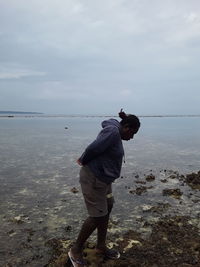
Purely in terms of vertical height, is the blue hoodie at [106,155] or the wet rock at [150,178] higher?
the blue hoodie at [106,155]

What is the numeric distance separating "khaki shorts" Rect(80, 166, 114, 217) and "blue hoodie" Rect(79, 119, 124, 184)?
108 millimetres

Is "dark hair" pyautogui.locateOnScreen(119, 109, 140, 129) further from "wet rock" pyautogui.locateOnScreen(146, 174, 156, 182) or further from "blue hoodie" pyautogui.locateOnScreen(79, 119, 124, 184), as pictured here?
"wet rock" pyautogui.locateOnScreen(146, 174, 156, 182)

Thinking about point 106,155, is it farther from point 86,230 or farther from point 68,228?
point 68,228

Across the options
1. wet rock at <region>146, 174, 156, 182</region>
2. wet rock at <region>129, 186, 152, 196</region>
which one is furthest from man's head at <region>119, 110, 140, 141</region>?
wet rock at <region>146, 174, 156, 182</region>

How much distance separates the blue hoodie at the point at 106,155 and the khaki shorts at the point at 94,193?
A: 4.3 inches

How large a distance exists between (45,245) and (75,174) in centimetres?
881

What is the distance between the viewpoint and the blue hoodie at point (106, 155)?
6195mm

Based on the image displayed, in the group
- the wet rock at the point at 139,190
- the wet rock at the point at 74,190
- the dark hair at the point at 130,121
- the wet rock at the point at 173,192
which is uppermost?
the dark hair at the point at 130,121

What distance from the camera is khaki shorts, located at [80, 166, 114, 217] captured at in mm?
6438

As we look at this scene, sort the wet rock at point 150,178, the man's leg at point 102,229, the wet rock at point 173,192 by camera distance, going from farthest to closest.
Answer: the wet rock at point 150,178 < the wet rock at point 173,192 < the man's leg at point 102,229

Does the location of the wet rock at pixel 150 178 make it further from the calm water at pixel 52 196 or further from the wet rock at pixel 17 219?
the wet rock at pixel 17 219

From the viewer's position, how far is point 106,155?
251 inches

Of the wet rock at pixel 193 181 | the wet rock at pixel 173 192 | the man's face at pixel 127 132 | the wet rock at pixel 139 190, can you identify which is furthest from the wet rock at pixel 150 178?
the man's face at pixel 127 132

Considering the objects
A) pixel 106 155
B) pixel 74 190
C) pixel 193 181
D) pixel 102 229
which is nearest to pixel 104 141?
pixel 106 155
